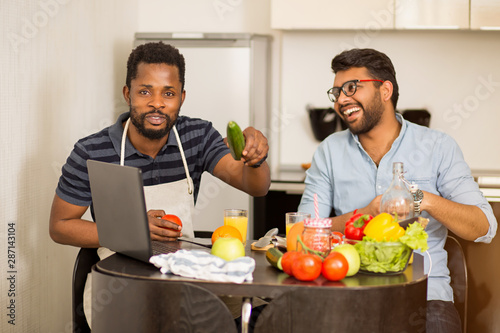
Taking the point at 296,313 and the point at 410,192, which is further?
the point at 410,192

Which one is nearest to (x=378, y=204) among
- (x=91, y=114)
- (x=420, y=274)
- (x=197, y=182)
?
(x=420, y=274)

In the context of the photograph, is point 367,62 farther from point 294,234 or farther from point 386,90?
point 294,234

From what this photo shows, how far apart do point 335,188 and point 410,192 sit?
0.57 m

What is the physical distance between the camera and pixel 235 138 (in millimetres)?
1655

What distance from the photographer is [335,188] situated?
233cm

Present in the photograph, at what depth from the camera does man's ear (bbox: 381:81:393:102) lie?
2344mm

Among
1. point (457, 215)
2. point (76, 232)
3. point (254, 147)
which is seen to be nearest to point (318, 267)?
point (254, 147)

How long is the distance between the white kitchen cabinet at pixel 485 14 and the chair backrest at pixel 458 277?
195 centimetres

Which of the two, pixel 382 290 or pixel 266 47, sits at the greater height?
pixel 266 47

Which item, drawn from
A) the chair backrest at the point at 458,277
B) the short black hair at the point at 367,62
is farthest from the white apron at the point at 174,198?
the chair backrest at the point at 458,277

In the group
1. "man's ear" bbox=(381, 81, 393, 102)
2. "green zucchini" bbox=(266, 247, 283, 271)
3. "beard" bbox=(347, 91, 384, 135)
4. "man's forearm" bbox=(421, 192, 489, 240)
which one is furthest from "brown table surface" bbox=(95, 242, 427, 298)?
"man's ear" bbox=(381, 81, 393, 102)

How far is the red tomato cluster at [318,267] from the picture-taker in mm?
1361

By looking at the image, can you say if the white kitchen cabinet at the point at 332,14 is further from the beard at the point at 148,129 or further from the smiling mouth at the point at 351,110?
the beard at the point at 148,129

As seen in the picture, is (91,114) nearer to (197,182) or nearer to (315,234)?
(197,182)
